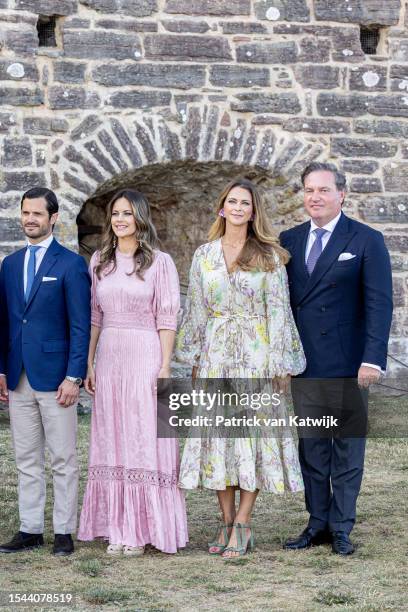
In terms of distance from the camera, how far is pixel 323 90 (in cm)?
814

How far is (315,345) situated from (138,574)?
127 centimetres

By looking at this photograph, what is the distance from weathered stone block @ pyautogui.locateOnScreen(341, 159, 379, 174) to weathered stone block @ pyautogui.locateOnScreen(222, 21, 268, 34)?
119cm

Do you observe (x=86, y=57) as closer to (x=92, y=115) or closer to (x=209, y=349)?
(x=92, y=115)

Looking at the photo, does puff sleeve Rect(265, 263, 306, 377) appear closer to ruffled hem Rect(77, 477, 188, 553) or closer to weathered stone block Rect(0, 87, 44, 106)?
ruffled hem Rect(77, 477, 188, 553)

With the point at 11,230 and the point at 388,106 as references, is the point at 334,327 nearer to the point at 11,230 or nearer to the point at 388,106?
the point at 11,230

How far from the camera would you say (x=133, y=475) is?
4641 mm

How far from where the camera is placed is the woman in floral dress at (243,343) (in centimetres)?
460

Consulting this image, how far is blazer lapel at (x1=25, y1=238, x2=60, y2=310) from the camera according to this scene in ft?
15.2

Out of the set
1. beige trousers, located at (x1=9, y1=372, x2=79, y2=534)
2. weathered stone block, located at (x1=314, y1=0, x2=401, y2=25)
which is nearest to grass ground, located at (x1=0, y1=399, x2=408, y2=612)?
beige trousers, located at (x1=9, y1=372, x2=79, y2=534)

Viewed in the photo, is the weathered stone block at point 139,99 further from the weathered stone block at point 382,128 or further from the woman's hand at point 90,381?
the woman's hand at point 90,381

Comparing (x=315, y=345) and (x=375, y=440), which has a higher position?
(x=315, y=345)

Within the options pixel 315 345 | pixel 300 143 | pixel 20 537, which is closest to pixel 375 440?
pixel 300 143

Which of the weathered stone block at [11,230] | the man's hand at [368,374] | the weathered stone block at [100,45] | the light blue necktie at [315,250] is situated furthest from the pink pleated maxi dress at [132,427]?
the weathered stone block at [100,45]

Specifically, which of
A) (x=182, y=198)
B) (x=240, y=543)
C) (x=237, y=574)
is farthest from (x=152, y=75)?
(x=237, y=574)
